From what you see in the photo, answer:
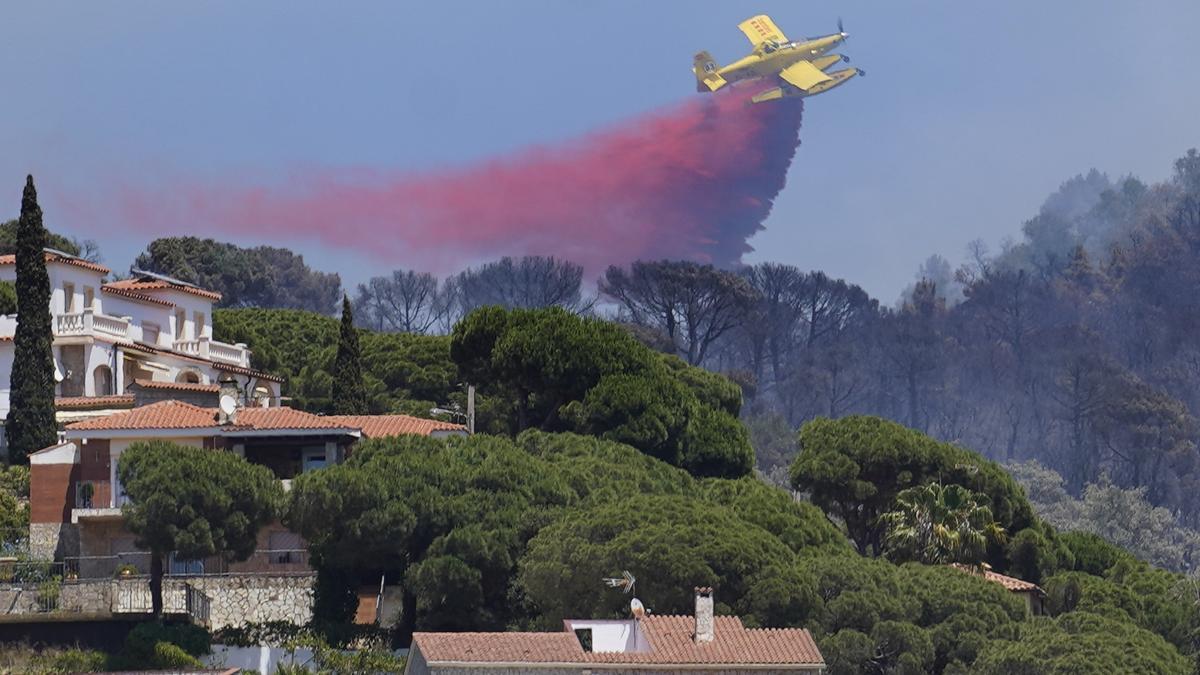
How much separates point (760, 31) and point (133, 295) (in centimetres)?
6759

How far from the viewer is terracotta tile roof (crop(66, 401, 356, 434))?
60.6m

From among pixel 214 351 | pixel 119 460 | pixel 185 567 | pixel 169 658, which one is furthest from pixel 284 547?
pixel 214 351

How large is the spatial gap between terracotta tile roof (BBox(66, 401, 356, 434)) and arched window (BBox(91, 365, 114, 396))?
947 centimetres

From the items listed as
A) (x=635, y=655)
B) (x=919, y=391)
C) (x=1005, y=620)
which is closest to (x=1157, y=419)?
(x=919, y=391)

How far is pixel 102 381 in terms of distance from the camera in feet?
238

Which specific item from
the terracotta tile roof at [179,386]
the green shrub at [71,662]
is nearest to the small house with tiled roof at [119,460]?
the terracotta tile roof at [179,386]

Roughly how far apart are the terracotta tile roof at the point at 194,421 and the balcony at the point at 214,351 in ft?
47.5

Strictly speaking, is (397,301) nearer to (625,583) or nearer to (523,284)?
(523,284)

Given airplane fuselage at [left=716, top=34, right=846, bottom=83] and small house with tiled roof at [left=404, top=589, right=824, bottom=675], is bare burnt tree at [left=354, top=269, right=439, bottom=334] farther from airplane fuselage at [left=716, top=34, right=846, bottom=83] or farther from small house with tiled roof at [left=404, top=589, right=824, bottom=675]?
small house with tiled roof at [left=404, top=589, right=824, bottom=675]

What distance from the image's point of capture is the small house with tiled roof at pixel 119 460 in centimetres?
5878

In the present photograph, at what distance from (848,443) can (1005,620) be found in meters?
14.3

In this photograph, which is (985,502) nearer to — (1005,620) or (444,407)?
(1005,620)

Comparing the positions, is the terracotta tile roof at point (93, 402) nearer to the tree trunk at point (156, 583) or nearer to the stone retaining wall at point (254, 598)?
the stone retaining wall at point (254, 598)

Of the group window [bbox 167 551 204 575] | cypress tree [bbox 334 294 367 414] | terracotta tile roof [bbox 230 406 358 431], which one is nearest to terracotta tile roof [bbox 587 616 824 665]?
window [bbox 167 551 204 575]
